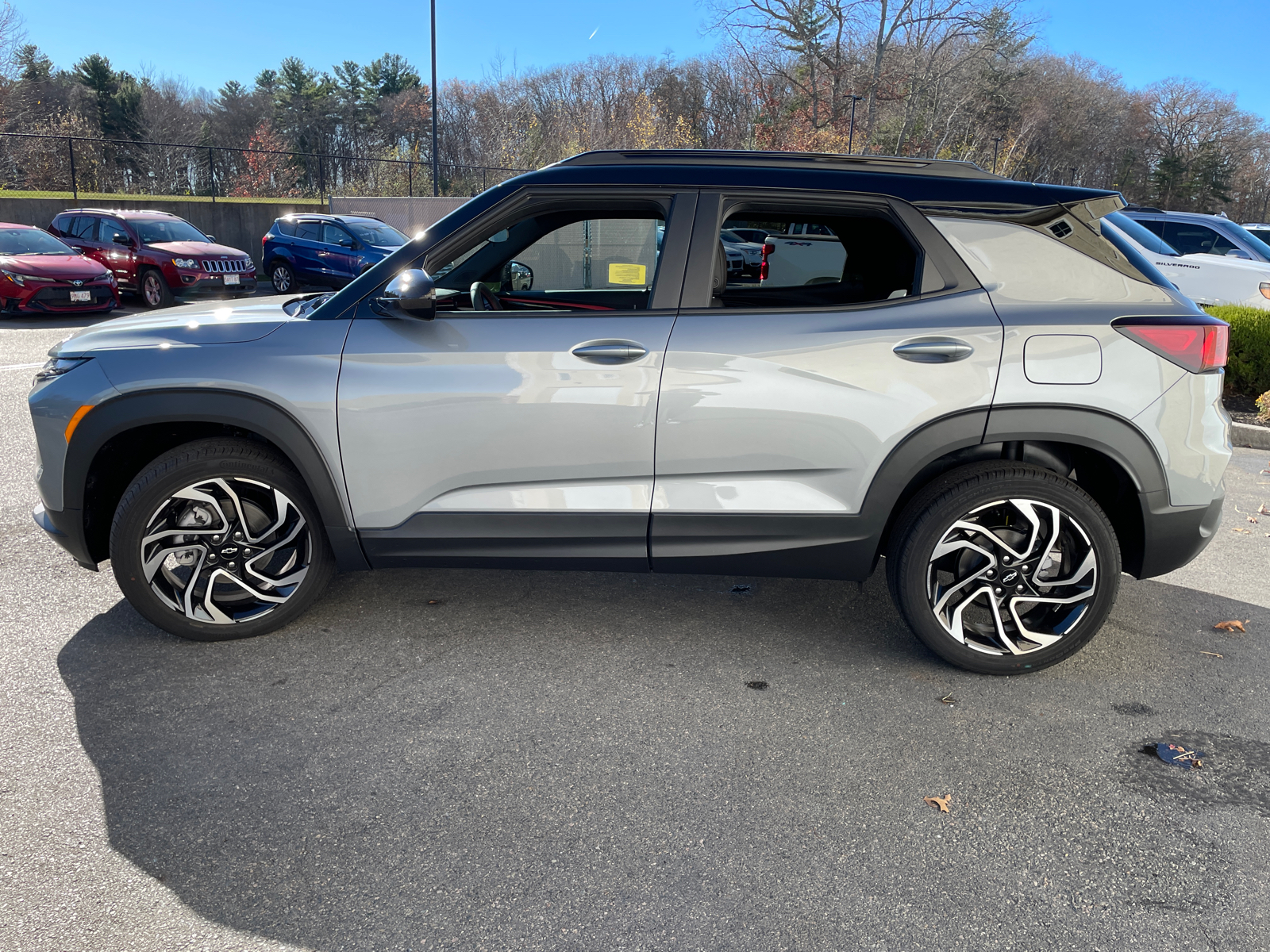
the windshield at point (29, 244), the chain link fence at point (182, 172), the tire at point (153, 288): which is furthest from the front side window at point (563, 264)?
the chain link fence at point (182, 172)

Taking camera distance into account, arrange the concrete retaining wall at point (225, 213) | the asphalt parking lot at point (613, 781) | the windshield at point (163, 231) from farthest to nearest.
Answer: the concrete retaining wall at point (225, 213), the windshield at point (163, 231), the asphalt parking lot at point (613, 781)

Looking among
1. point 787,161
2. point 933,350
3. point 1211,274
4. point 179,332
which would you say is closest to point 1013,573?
point 933,350

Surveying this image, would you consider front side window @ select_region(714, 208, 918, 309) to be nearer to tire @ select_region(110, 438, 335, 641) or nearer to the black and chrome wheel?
tire @ select_region(110, 438, 335, 641)

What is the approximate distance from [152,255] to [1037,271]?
50.5 feet

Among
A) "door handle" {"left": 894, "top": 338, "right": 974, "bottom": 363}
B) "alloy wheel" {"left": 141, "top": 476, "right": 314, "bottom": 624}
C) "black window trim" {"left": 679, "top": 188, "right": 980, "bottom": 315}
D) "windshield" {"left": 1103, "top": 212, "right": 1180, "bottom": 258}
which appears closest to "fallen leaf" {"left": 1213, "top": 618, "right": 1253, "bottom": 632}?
"door handle" {"left": 894, "top": 338, "right": 974, "bottom": 363}

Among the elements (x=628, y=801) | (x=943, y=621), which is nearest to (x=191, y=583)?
(x=628, y=801)

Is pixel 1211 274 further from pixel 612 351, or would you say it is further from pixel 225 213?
pixel 225 213

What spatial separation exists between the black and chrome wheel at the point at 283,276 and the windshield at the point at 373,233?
1.56 meters

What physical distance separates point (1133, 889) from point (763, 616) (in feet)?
5.95

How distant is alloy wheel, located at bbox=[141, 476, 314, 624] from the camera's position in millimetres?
3404

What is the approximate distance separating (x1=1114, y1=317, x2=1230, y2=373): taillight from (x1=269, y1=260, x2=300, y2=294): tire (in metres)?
16.9

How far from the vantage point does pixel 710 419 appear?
3.17m

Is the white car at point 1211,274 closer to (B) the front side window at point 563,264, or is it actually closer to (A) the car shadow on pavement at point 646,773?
(A) the car shadow on pavement at point 646,773

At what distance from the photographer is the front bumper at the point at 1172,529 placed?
10.7ft
